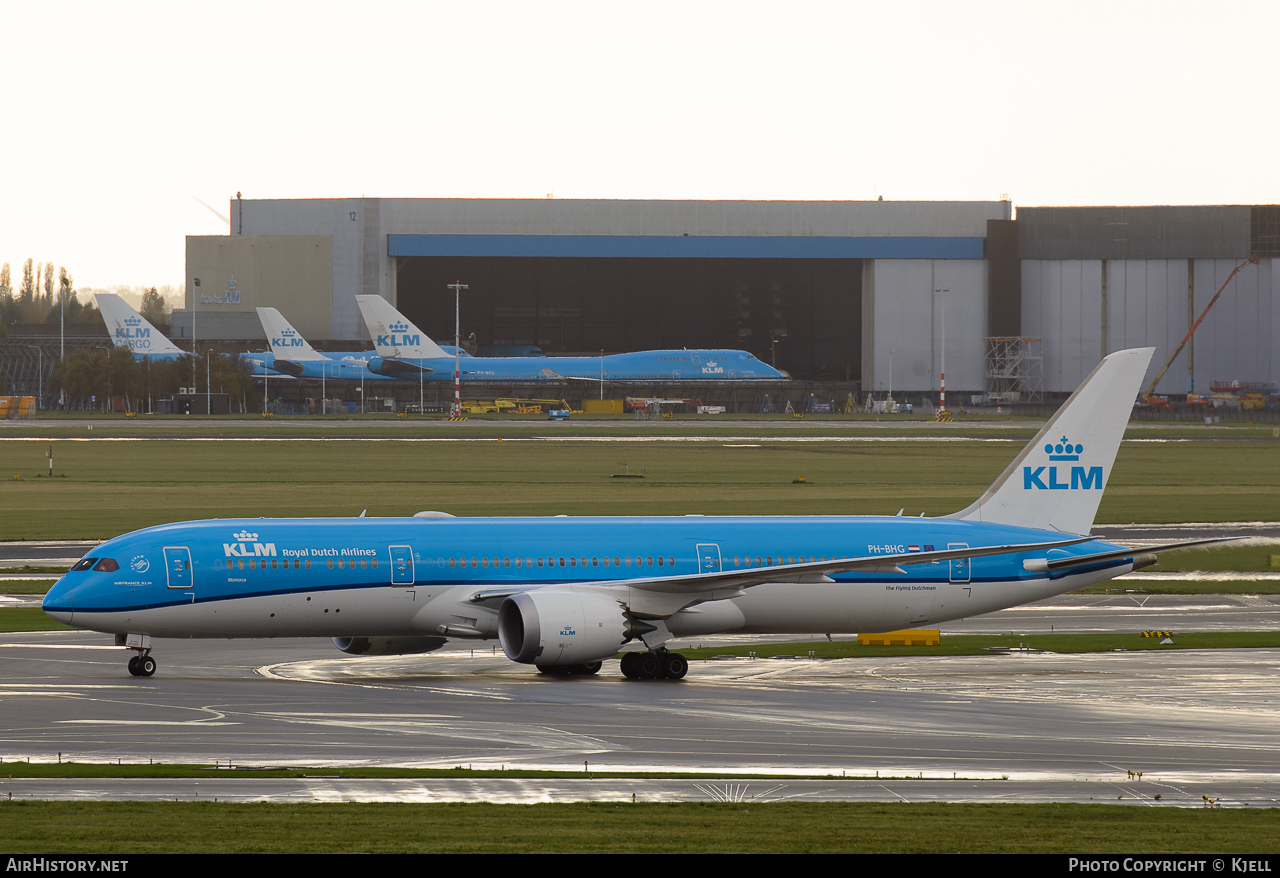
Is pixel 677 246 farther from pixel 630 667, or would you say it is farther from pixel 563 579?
pixel 630 667

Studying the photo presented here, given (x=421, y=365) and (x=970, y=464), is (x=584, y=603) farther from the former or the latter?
(x=421, y=365)

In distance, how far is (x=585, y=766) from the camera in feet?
73.6

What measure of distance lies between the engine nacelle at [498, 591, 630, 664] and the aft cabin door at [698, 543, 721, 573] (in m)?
2.76

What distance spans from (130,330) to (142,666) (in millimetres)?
171184

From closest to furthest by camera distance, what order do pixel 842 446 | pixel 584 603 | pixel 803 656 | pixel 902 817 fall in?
1. pixel 902 817
2. pixel 584 603
3. pixel 803 656
4. pixel 842 446

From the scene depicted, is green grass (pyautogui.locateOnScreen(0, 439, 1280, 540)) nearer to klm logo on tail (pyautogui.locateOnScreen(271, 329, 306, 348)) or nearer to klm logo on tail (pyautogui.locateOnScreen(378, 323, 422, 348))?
klm logo on tail (pyautogui.locateOnScreen(378, 323, 422, 348))

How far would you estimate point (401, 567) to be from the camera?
32844mm

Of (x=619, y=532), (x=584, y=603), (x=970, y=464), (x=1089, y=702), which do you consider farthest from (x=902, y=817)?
(x=970, y=464)

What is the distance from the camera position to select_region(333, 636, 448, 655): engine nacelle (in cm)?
3422

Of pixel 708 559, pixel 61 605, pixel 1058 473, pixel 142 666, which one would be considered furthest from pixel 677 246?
pixel 61 605

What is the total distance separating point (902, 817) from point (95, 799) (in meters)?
10.3

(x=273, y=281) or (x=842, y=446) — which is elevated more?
(x=273, y=281)

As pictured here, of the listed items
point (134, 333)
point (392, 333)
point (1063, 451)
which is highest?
point (134, 333)

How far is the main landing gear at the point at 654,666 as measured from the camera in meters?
32.7
